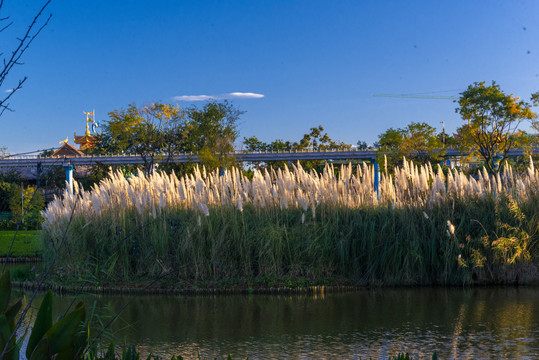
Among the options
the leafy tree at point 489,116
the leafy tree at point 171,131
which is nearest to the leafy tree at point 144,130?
the leafy tree at point 171,131

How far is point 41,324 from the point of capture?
3.52m

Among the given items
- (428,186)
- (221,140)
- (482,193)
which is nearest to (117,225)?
(428,186)

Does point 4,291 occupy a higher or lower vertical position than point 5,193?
higher

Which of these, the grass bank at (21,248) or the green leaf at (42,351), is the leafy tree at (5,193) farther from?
the green leaf at (42,351)

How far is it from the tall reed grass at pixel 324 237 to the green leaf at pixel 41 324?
619cm

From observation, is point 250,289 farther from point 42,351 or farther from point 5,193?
point 5,193

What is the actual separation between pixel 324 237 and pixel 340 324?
3000mm

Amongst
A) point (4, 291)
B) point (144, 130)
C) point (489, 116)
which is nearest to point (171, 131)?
point (144, 130)

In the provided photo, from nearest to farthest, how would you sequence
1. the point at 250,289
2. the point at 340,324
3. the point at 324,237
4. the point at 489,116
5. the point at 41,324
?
the point at 41,324 → the point at 340,324 → the point at 250,289 → the point at 324,237 → the point at 489,116

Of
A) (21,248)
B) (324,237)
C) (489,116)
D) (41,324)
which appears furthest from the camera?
(489,116)

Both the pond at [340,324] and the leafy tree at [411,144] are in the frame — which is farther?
the leafy tree at [411,144]

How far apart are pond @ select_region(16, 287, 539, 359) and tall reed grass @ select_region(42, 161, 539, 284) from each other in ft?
1.83

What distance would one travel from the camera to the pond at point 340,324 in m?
6.06

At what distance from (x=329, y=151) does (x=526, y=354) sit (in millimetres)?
67535
